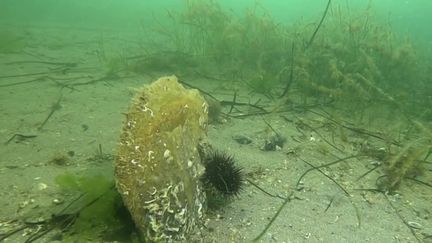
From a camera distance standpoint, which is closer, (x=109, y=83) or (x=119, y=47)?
(x=109, y=83)

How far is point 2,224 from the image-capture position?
311 centimetres

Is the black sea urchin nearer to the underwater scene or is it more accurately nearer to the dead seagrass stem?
the underwater scene

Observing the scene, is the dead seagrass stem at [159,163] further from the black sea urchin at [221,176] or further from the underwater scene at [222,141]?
the black sea urchin at [221,176]

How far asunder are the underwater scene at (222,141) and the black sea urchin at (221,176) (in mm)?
11

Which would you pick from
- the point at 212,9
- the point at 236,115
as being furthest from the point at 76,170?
the point at 212,9

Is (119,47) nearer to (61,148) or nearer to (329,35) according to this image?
(329,35)

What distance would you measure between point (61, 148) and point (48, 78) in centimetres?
388

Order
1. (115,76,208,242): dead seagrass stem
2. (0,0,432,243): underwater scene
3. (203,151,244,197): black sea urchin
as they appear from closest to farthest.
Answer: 1. (115,76,208,242): dead seagrass stem
2. (0,0,432,243): underwater scene
3. (203,151,244,197): black sea urchin

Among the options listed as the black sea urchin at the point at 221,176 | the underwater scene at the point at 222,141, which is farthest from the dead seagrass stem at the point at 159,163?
the black sea urchin at the point at 221,176

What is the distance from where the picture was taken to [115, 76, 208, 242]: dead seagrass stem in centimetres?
266

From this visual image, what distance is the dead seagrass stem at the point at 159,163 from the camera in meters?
2.66

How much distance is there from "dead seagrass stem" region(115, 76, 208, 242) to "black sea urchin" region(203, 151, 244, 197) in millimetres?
297

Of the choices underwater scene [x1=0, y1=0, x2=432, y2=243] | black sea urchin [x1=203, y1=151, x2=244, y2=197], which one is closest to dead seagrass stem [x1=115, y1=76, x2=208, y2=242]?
underwater scene [x1=0, y1=0, x2=432, y2=243]

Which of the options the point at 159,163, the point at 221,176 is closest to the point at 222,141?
the point at 221,176
